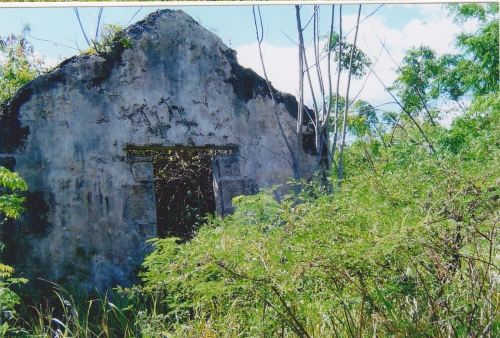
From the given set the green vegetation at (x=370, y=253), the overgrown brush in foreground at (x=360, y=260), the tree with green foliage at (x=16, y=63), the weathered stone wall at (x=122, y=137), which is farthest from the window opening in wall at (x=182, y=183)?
the overgrown brush in foreground at (x=360, y=260)

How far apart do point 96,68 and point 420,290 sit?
8.23ft

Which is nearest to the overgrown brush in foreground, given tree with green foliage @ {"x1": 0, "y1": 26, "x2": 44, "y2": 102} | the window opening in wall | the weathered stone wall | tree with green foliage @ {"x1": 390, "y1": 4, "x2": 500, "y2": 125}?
tree with green foliage @ {"x1": 390, "y1": 4, "x2": 500, "y2": 125}

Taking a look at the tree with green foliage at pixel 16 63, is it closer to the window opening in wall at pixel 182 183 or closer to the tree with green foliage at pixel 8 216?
the tree with green foliage at pixel 8 216

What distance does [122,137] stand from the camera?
12.6 feet

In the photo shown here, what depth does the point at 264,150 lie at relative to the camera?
157 inches

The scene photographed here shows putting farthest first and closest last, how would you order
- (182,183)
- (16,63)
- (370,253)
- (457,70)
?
(182,183), (457,70), (16,63), (370,253)

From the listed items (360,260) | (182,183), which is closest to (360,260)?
(360,260)

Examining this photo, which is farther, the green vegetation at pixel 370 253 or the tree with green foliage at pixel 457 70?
the tree with green foliage at pixel 457 70

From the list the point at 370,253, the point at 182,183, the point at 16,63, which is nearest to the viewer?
the point at 370,253

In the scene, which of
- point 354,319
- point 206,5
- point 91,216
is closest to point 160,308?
point 91,216

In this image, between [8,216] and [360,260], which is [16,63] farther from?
[360,260]

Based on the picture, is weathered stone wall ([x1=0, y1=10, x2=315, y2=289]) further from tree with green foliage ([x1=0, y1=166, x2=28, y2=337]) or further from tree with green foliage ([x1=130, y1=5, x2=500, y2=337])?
tree with green foliage ([x1=130, y1=5, x2=500, y2=337])

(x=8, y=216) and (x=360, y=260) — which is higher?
(x=8, y=216)

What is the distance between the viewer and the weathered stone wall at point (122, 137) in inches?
138
